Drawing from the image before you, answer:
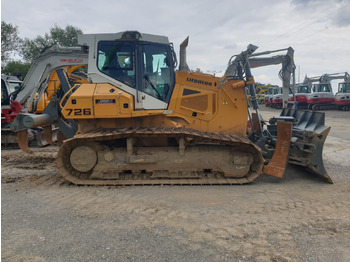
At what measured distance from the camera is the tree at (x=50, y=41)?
35.6m

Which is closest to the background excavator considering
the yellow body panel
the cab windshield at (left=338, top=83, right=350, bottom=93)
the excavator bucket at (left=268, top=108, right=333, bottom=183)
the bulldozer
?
the bulldozer

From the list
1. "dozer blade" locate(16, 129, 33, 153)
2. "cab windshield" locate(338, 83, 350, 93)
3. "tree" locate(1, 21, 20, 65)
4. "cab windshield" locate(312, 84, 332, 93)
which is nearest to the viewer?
"dozer blade" locate(16, 129, 33, 153)

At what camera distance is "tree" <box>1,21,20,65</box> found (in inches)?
1294

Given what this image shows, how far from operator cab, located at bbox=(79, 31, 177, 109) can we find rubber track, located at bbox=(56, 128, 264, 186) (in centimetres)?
61

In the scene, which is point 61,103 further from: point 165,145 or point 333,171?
point 333,171

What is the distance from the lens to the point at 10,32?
33625 millimetres

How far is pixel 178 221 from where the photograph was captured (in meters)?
3.73

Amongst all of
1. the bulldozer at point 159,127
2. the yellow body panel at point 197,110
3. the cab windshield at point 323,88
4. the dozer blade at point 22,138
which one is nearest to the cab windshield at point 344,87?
the cab windshield at point 323,88

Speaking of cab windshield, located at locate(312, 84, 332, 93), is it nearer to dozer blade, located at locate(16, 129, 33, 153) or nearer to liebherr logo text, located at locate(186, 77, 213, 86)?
liebherr logo text, located at locate(186, 77, 213, 86)

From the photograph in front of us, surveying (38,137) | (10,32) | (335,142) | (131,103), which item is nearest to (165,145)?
(131,103)

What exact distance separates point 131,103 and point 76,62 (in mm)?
2813

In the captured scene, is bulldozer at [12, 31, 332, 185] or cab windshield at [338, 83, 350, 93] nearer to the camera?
bulldozer at [12, 31, 332, 185]

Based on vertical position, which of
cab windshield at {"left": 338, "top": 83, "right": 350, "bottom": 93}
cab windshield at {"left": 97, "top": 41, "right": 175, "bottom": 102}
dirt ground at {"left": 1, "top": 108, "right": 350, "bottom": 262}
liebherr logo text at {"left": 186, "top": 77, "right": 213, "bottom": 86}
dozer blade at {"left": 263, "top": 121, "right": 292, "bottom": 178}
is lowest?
dirt ground at {"left": 1, "top": 108, "right": 350, "bottom": 262}

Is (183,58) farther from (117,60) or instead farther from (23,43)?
(23,43)
